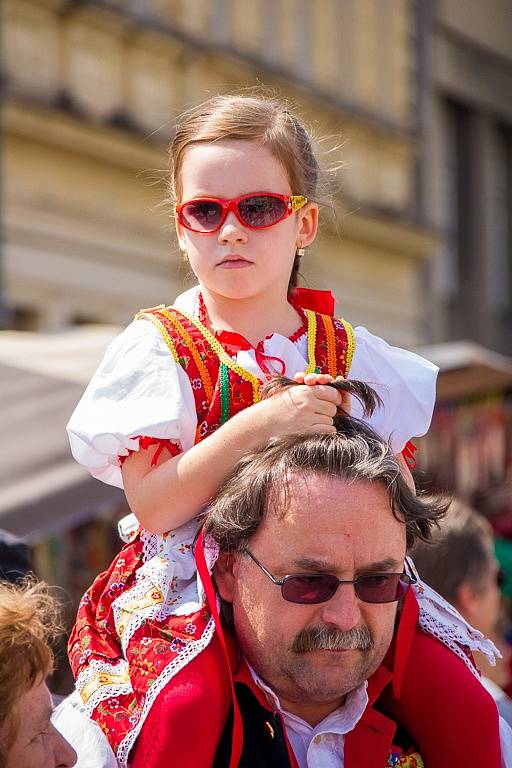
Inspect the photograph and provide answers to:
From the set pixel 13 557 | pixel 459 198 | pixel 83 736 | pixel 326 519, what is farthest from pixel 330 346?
pixel 459 198

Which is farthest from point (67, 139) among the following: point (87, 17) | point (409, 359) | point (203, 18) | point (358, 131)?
point (409, 359)

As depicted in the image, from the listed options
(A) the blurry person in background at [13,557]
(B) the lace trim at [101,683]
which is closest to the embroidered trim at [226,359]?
(B) the lace trim at [101,683]

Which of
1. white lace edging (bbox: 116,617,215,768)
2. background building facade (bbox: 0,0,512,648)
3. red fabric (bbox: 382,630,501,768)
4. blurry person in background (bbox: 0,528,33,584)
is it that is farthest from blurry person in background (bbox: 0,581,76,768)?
blurry person in background (bbox: 0,528,33,584)

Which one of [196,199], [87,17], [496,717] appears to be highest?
[87,17]

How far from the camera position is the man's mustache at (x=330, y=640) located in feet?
8.23

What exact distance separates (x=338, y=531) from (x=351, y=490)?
8 cm

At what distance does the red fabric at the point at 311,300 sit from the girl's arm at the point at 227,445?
43cm

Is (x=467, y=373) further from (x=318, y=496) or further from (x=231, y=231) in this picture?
(x=318, y=496)

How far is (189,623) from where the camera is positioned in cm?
261

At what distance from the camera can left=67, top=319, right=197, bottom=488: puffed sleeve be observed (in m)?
2.67

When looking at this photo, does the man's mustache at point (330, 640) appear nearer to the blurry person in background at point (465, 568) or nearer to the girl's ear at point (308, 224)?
the girl's ear at point (308, 224)

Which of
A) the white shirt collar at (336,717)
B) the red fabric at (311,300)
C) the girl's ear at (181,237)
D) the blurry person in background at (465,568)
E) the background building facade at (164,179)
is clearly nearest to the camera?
the white shirt collar at (336,717)

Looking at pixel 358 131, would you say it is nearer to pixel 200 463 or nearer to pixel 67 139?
pixel 67 139

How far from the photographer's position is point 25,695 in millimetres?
2418
